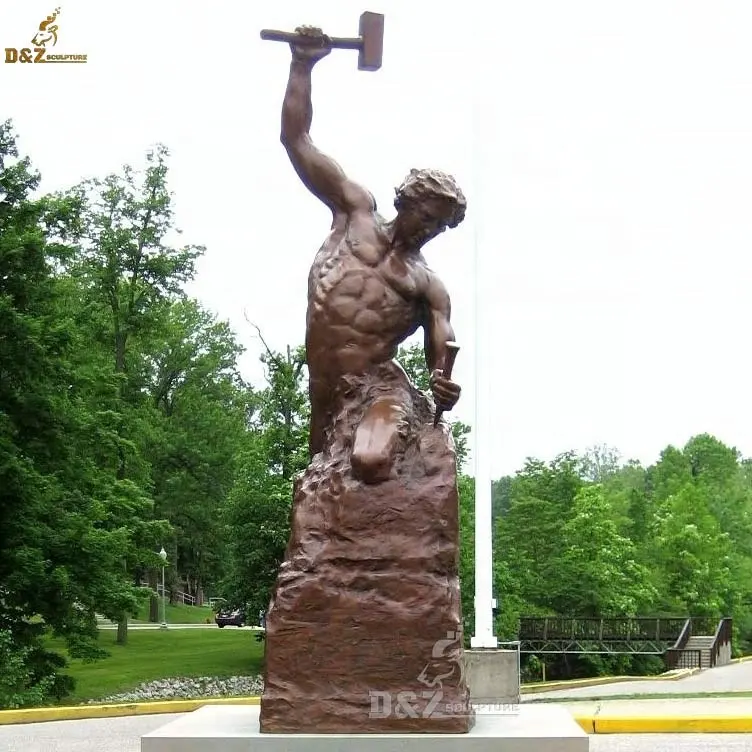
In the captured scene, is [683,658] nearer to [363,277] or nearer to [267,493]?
[267,493]

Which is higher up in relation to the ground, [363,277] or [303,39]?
[303,39]

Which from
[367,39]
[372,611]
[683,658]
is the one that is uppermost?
[367,39]

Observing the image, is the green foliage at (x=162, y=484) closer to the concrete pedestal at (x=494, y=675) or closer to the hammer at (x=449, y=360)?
the concrete pedestal at (x=494, y=675)

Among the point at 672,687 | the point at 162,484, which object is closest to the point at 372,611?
the point at 672,687

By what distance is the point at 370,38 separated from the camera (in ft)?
20.5

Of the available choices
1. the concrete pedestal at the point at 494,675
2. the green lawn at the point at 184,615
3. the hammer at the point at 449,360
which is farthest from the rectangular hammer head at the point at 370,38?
the green lawn at the point at 184,615

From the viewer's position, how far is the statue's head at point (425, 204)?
248 inches

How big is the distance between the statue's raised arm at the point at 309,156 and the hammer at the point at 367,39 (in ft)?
0.32

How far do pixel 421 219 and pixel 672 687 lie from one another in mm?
13173

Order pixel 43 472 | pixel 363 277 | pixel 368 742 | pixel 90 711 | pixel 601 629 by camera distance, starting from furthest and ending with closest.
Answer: pixel 601 629
pixel 43 472
pixel 90 711
pixel 363 277
pixel 368 742

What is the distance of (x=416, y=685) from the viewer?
225 inches

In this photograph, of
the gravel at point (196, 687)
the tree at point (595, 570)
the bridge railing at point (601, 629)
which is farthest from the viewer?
the tree at point (595, 570)

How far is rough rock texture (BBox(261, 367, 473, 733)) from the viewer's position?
18.7 feet

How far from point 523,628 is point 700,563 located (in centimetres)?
997
